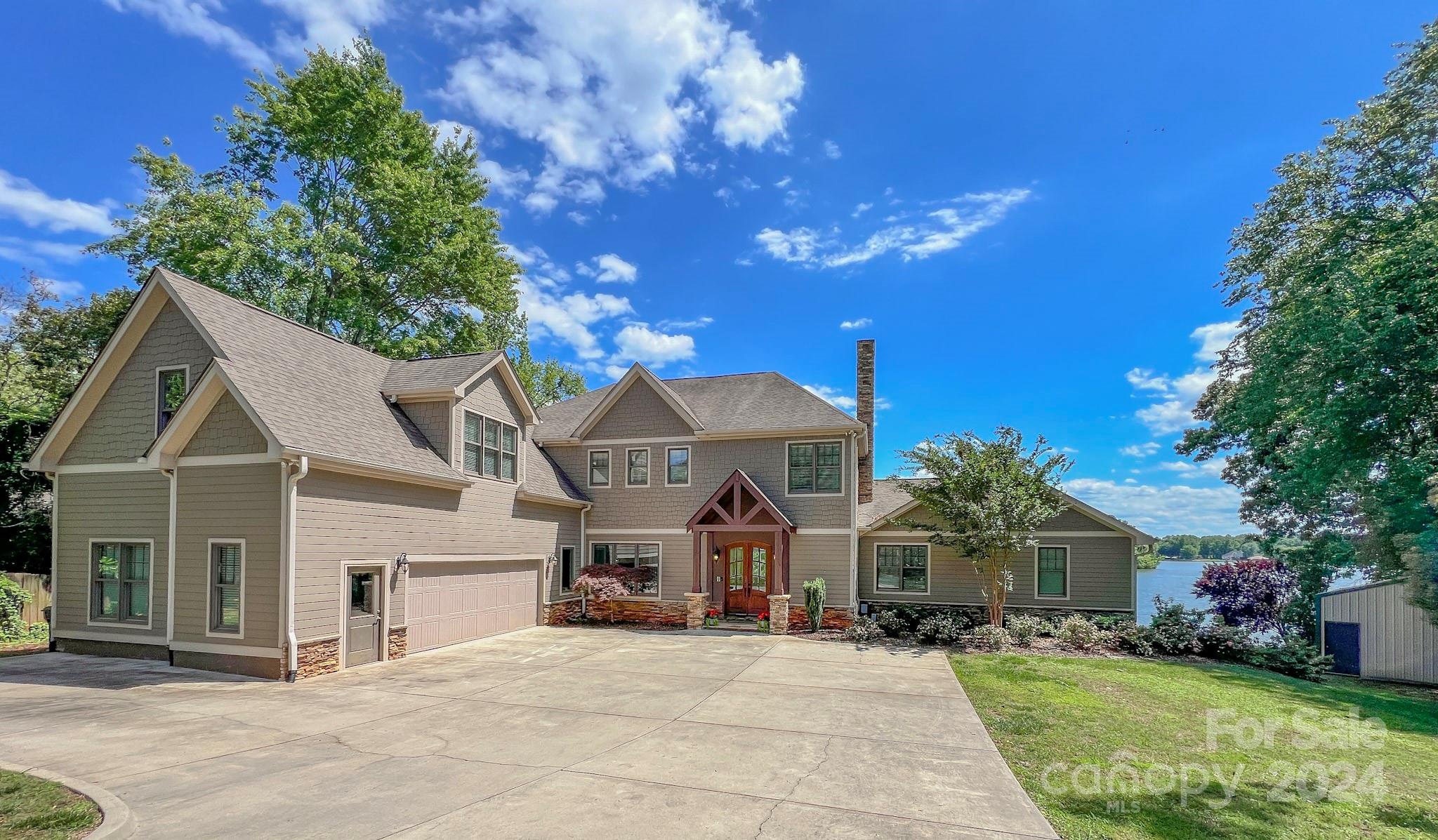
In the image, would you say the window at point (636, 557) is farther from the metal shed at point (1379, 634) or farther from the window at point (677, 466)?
the metal shed at point (1379, 634)

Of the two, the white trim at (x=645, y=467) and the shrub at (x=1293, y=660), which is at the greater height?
the white trim at (x=645, y=467)

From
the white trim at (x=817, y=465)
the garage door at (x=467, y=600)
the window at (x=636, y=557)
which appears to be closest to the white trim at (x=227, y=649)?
the garage door at (x=467, y=600)

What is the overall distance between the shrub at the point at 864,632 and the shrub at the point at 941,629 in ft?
3.46

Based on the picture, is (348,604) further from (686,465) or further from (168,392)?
(686,465)

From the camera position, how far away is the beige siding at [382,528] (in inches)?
433

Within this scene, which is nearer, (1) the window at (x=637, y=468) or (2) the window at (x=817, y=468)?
(2) the window at (x=817, y=468)

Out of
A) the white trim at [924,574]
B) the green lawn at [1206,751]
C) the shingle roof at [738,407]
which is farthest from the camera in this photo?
the white trim at [924,574]

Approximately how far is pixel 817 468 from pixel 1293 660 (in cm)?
1137

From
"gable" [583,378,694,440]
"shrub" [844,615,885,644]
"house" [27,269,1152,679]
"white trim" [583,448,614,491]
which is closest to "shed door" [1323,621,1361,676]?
"house" [27,269,1152,679]

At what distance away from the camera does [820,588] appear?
683 inches

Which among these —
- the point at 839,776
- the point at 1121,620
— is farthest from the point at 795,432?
the point at 839,776

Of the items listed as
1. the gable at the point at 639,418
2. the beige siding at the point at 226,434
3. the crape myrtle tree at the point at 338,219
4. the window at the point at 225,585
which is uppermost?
the crape myrtle tree at the point at 338,219

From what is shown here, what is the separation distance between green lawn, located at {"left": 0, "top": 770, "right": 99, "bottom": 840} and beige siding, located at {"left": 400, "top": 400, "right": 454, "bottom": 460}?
9333 millimetres

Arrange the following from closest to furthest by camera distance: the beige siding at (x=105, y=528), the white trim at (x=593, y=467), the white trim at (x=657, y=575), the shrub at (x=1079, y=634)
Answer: the beige siding at (x=105, y=528) < the shrub at (x=1079, y=634) < the white trim at (x=657, y=575) < the white trim at (x=593, y=467)
